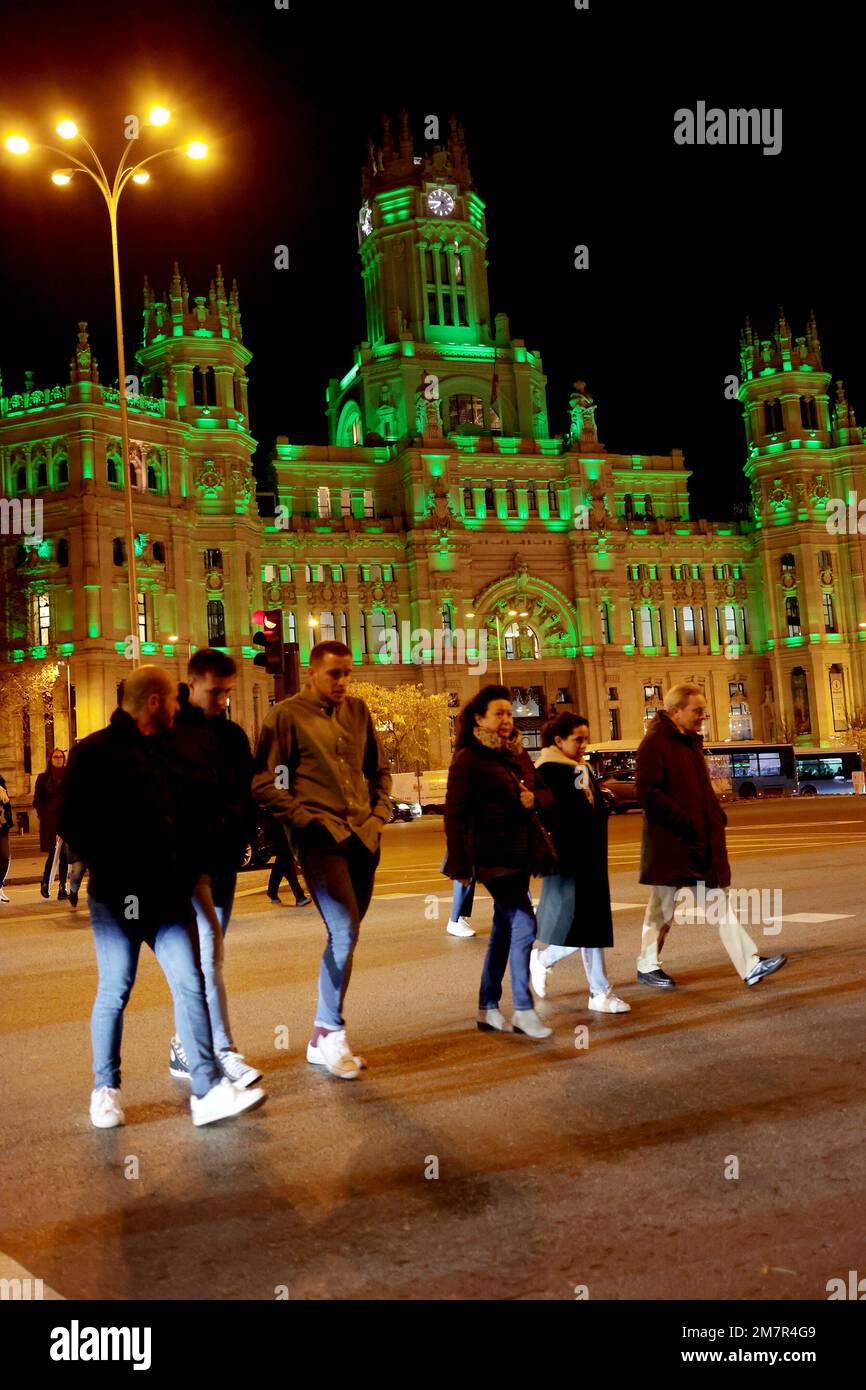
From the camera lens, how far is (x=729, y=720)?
92750 mm

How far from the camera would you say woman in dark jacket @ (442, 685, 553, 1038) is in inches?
278

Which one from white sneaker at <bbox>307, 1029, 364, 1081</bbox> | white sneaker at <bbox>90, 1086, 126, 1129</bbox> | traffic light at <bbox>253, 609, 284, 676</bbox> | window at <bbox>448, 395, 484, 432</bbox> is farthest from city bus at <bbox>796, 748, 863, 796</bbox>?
white sneaker at <bbox>90, 1086, 126, 1129</bbox>

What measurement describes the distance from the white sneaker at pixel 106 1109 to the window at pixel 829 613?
91.3m

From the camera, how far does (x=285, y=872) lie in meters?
14.3

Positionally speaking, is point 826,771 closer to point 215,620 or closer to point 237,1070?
point 215,620

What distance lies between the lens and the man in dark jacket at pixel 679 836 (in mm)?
8016

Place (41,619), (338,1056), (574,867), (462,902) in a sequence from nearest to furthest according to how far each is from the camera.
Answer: (338,1056), (574,867), (462,902), (41,619)

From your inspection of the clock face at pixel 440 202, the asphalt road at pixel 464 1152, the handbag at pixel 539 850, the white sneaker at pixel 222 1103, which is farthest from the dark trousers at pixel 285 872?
the clock face at pixel 440 202

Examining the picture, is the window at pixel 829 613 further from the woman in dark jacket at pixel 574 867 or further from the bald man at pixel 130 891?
the bald man at pixel 130 891

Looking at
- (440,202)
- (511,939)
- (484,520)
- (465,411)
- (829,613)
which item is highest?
(440,202)

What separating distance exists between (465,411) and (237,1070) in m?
89.4

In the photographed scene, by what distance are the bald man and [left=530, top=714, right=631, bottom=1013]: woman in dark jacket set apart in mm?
2597

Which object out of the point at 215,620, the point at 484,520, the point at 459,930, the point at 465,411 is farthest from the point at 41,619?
the point at 459,930

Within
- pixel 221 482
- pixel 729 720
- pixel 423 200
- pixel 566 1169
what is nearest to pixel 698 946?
pixel 566 1169
